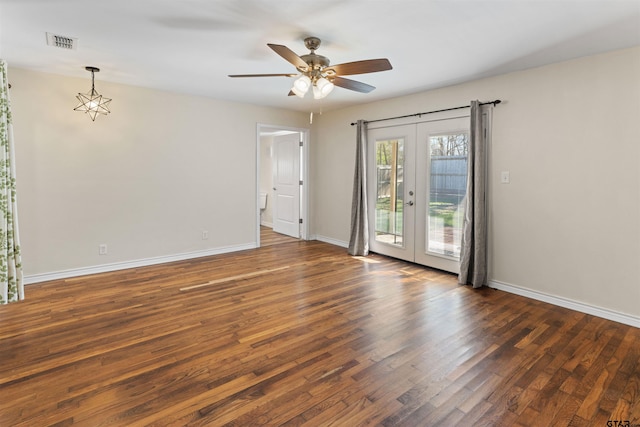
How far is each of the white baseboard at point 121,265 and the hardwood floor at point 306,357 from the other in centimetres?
28

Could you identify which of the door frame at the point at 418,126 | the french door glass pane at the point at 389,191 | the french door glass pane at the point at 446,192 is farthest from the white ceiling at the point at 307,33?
the french door glass pane at the point at 389,191

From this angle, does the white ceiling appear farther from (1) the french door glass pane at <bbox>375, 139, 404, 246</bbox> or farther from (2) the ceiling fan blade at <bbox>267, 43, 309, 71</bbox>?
(1) the french door glass pane at <bbox>375, 139, 404, 246</bbox>

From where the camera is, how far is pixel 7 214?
9.48 ft

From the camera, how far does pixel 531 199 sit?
3678 mm

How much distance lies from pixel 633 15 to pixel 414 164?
8.89 feet

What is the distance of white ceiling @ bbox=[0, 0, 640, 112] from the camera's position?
236cm

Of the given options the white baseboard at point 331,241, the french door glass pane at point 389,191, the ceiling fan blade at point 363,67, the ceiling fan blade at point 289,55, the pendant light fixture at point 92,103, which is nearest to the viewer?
the ceiling fan blade at point 289,55

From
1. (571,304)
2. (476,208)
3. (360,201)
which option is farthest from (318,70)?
(571,304)

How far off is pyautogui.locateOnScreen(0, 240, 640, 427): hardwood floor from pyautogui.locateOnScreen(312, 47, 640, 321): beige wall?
0.35m

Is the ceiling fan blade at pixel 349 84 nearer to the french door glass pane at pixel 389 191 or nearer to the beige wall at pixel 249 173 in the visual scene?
the beige wall at pixel 249 173

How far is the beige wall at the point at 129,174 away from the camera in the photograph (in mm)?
3982

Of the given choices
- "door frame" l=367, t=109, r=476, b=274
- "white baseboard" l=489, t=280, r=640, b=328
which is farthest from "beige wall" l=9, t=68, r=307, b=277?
"white baseboard" l=489, t=280, r=640, b=328

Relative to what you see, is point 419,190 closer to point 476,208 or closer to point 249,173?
point 476,208

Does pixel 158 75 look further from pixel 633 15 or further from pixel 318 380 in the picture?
pixel 633 15
